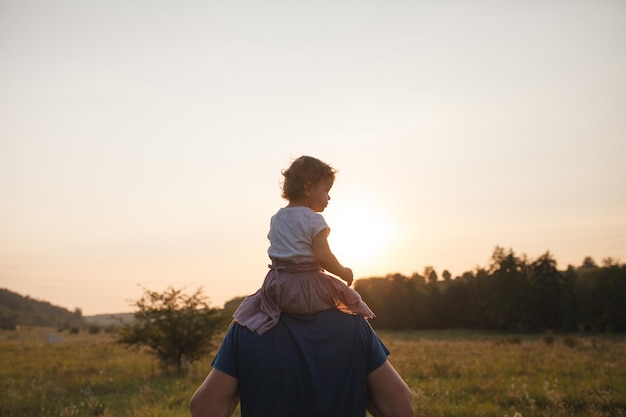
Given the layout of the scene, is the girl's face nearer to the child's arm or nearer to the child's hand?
the child's arm

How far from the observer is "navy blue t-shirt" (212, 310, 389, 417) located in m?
2.86

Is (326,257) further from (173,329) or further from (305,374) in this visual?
(173,329)

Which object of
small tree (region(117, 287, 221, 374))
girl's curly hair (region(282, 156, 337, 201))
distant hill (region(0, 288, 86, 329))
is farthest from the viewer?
distant hill (region(0, 288, 86, 329))

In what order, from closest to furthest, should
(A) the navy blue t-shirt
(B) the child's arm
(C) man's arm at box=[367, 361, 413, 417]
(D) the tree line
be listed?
(A) the navy blue t-shirt, (C) man's arm at box=[367, 361, 413, 417], (B) the child's arm, (D) the tree line

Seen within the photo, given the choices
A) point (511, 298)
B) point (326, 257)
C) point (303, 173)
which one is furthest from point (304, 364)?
point (511, 298)

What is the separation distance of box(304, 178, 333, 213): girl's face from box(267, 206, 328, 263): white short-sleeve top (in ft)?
0.30

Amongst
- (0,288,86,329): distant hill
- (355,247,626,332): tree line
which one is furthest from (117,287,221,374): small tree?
(0,288,86,329): distant hill

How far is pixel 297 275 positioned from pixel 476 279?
74.0 m

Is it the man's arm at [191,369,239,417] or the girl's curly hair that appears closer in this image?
the man's arm at [191,369,239,417]

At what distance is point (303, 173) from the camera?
3285mm

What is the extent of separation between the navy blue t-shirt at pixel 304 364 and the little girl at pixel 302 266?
73 mm

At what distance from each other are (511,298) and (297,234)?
2607 inches

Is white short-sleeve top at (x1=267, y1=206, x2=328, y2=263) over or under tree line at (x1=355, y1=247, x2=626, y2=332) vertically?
over

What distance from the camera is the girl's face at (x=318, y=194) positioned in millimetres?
3311
